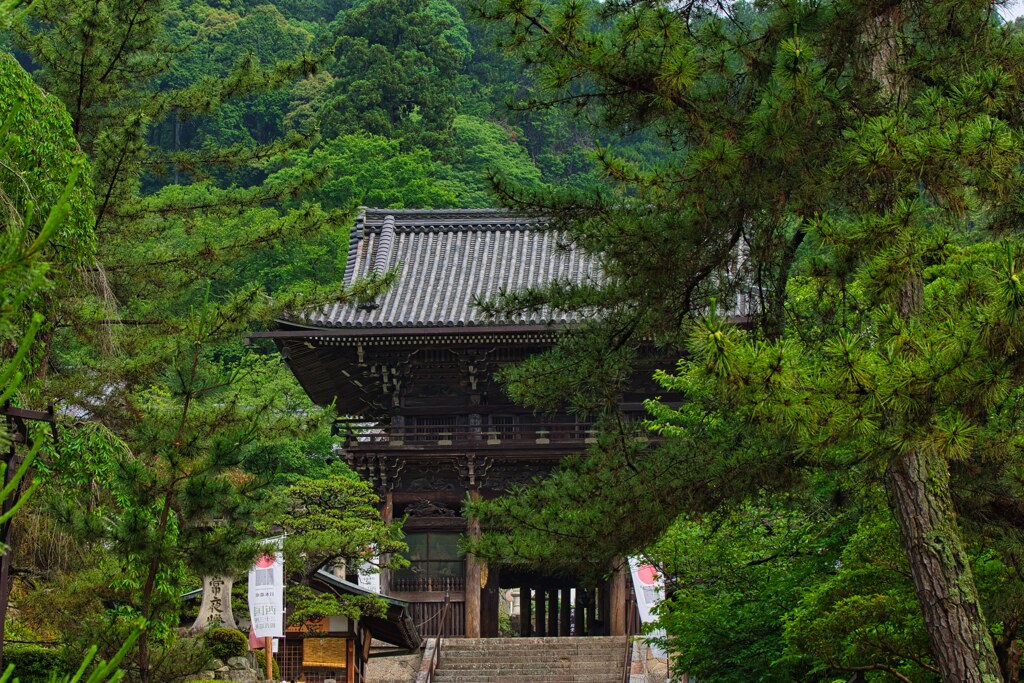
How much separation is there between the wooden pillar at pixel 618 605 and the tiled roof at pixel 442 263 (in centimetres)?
438

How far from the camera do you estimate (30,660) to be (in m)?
12.7

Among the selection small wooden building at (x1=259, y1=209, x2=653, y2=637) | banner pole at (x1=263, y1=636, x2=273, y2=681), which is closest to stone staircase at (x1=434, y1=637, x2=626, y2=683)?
small wooden building at (x1=259, y1=209, x2=653, y2=637)

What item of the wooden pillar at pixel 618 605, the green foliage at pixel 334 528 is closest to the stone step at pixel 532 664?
the wooden pillar at pixel 618 605

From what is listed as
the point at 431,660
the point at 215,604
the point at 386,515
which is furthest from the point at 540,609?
the point at 215,604

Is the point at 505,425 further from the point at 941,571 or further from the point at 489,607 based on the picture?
the point at 941,571

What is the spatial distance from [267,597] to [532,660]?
498 cm

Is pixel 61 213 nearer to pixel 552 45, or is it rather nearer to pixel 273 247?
pixel 552 45

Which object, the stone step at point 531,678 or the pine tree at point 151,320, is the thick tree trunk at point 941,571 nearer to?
the pine tree at point 151,320

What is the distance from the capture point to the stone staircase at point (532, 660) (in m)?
17.5

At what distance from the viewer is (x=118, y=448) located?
878 cm

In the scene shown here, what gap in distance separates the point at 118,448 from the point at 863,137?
5.53 m

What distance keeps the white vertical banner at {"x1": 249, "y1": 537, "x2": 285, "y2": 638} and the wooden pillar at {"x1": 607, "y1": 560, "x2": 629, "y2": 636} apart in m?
6.52

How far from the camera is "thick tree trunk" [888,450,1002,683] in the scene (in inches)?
249

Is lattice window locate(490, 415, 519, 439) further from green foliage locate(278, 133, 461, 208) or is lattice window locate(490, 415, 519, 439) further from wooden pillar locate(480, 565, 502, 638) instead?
green foliage locate(278, 133, 461, 208)
